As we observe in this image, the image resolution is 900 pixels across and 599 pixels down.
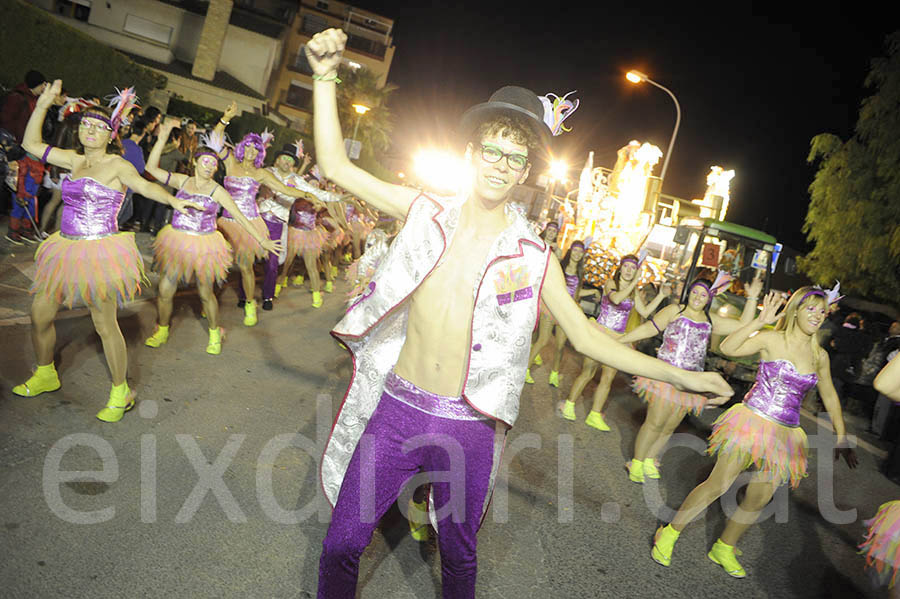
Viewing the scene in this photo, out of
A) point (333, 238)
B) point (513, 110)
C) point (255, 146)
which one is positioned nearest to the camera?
point (513, 110)

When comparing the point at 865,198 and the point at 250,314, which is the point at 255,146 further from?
the point at 865,198

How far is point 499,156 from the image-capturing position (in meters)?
2.42

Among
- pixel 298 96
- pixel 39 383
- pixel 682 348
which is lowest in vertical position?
pixel 39 383

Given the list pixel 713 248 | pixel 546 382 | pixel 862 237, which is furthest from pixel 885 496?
pixel 862 237

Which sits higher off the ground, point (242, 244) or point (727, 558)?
point (242, 244)

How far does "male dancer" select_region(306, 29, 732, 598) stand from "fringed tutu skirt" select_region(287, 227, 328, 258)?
23.9 ft

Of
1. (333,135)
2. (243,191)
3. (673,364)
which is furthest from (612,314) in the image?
(333,135)

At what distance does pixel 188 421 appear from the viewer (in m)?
4.56

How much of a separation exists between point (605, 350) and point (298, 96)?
167 feet

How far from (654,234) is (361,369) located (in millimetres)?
20150

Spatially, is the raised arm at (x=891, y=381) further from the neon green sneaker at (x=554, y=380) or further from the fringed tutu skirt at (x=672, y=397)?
the neon green sneaker at (x=554, y=380)

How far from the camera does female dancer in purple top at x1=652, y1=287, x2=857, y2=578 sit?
4203 millimetres

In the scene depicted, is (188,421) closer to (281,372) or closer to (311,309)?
(281,372)

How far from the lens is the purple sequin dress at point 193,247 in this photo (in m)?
5.91
